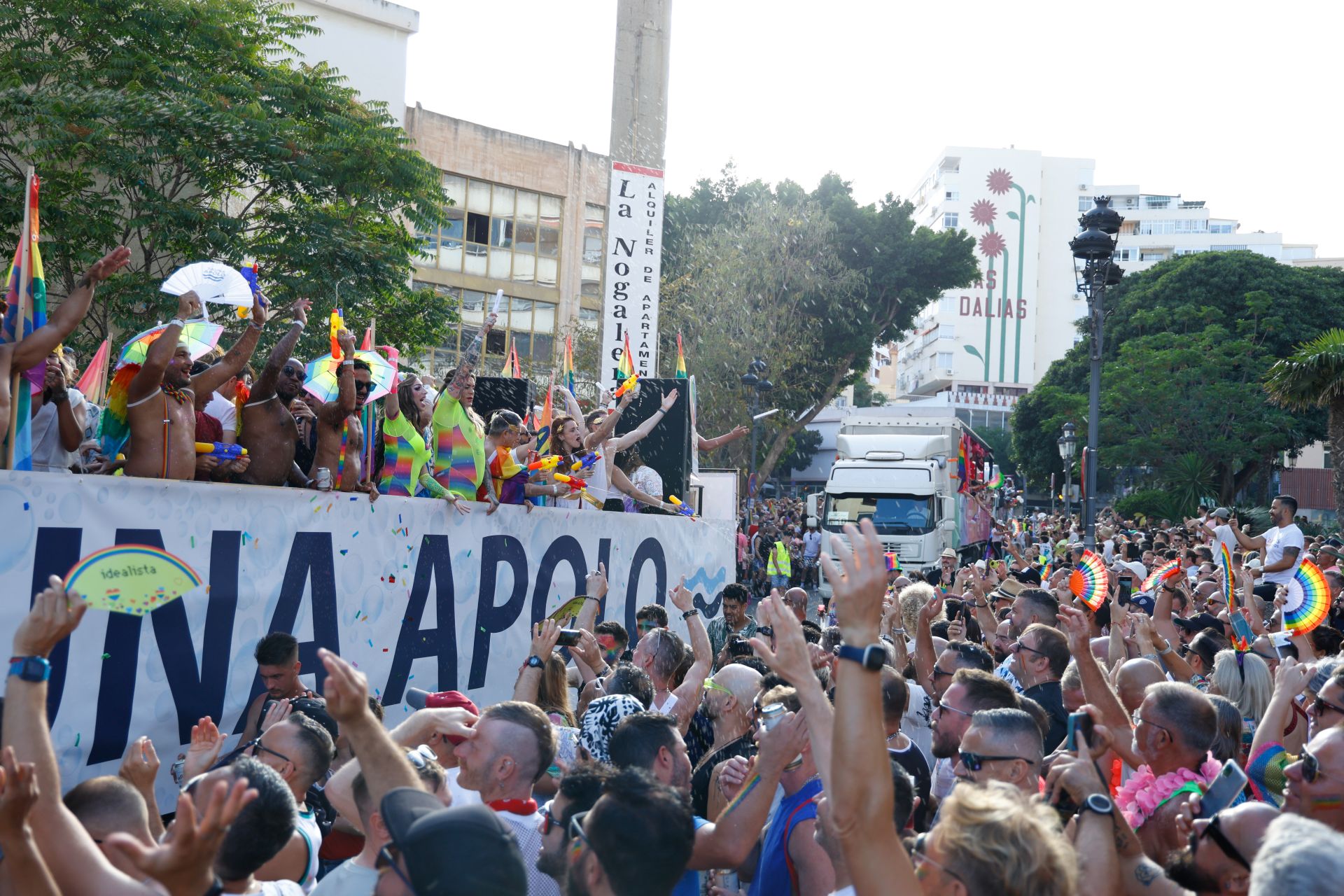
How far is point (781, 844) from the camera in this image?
13.2 feet

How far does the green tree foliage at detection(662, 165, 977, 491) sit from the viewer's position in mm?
34000

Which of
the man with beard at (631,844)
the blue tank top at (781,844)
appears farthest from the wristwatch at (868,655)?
the blue tank top at (781,844)

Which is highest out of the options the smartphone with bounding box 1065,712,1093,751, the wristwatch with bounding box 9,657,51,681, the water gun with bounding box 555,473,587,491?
the water gun with bounding box 555,473,587,491

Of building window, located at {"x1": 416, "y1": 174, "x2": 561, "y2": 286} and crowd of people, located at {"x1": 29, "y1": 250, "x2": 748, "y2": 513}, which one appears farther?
building window, located at {"x1": 416, "y1": 174, "x2": 561, "y2": 286}

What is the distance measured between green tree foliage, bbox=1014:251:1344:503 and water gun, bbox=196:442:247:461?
121 feet

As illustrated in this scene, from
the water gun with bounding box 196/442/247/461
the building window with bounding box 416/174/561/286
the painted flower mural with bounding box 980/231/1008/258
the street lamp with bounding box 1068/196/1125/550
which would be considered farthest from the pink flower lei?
the painted flower mural with bounding box 980/231/1008/258

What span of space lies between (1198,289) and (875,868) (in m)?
53.7

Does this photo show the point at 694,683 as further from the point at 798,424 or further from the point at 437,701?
the point at 798,424

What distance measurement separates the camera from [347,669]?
119 inches

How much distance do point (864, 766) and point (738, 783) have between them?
1.55 m

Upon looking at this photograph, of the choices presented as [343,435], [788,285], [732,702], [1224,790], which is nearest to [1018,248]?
[788,285]

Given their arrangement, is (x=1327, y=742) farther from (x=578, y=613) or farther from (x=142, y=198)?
(x=142, y=198)

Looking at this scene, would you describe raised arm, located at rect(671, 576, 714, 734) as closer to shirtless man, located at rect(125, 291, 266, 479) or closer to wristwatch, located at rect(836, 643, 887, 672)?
shirtless man, located at rect(125, 291, 266, 479)

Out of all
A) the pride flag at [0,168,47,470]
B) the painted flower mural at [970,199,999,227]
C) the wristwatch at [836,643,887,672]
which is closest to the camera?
the wristwatch at [836,643,887,672]
